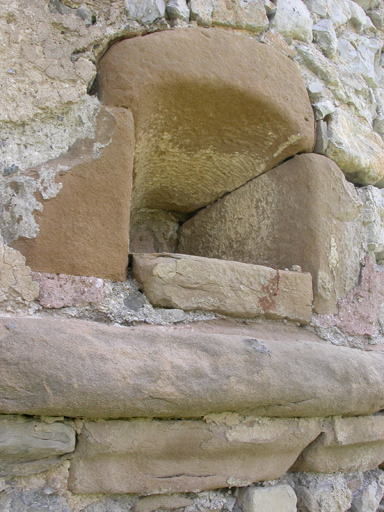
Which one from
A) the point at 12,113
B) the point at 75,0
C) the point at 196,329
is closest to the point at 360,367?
the point at 196,329

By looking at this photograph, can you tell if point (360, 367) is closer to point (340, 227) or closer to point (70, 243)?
point (340, 227)

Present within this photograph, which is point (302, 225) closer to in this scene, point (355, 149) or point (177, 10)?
point (355, 149)

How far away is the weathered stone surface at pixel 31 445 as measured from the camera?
0.91 m

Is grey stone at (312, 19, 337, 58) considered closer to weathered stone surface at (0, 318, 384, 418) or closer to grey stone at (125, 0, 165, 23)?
grey stone at (125, 0, 165, 23)

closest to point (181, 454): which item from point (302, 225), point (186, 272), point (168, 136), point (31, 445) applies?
point (31, 445)

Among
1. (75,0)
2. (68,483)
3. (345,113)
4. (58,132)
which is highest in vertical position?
(75,0)

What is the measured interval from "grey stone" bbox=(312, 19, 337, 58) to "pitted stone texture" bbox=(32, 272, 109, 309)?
4.40ft

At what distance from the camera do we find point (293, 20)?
1713mm

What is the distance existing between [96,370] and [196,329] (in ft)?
1.18

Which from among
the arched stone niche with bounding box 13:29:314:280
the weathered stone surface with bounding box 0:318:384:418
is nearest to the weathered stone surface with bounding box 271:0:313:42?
the arched stone niche with bounding box 13:29:314:280

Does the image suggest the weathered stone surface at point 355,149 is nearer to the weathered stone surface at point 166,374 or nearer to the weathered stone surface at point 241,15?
the weathered stone surface at point 241,15

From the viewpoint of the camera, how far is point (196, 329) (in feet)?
4.08

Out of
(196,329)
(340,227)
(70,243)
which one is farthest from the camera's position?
(340,227)

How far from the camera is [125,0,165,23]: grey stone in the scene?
53.2 inches
